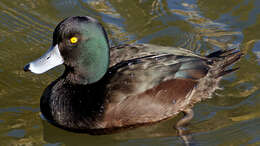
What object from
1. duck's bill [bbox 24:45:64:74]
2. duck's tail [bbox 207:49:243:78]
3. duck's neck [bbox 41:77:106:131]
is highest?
duck's bill [bbox 24:45:64:74]

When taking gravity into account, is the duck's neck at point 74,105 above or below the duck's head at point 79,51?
below

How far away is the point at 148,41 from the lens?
28.8 ft

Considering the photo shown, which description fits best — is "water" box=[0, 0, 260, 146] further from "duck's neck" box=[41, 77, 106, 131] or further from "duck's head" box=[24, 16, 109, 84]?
"duck's head" box=[24, 16, 109, 84]

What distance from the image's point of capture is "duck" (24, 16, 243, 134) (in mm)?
6367

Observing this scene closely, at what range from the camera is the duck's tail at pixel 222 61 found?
7.32 metres

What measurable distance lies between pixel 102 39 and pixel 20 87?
181cm

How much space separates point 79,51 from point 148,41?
2569 mm

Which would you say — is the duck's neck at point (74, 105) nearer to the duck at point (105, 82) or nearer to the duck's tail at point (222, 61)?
the duck at point (105, 82)

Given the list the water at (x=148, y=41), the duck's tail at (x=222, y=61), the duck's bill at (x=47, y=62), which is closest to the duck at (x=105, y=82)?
the duck's bill at (x=47, y=62)

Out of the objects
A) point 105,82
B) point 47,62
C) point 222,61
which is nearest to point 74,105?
point 105,82

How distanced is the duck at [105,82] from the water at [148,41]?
0.82ft

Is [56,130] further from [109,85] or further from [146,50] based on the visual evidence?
[146,50]

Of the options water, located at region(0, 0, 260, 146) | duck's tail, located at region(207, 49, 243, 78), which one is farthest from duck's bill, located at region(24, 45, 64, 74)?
duck's tail, located at region(207, 49, 243, 78)

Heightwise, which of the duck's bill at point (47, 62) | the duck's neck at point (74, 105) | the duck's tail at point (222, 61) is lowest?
the duck's neck at point (74, 105)
